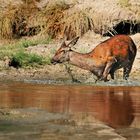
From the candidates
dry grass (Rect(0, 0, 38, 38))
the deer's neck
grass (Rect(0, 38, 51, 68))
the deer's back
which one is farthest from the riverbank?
dry grass (Rect(0, 0, 38, 38))

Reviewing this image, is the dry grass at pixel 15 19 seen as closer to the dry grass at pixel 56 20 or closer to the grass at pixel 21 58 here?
the dry grass at pixel 56 20

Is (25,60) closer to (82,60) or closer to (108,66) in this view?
(82,60)

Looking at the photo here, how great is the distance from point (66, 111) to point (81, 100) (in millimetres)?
1201

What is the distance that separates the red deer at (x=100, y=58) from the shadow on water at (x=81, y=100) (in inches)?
67.9

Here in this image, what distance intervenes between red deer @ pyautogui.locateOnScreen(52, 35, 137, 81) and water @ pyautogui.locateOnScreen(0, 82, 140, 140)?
1798mm

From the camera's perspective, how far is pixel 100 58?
13750 mm

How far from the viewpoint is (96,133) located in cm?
657

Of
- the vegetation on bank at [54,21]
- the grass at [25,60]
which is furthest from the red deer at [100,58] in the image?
the vegetation on bank at [54,21]

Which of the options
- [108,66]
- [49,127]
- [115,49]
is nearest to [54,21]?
[115,49]

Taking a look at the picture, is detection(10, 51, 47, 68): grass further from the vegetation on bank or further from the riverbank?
the vegetation on bank

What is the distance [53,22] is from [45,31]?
0.31 meters

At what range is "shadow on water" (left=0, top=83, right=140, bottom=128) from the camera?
796cm

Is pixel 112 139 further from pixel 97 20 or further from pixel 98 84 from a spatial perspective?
pixel 97 20

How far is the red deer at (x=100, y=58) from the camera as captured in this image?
13578 mm
